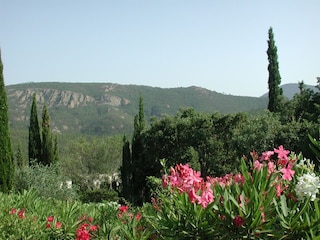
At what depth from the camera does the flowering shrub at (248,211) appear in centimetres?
201

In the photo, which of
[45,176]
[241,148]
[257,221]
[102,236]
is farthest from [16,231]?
[241,148]

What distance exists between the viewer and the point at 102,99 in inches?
6142

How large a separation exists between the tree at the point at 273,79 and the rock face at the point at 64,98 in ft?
419

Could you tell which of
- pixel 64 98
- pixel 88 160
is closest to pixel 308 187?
pixel 88 160

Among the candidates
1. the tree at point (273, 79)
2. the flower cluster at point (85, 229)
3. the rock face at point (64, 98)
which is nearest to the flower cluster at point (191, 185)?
the flower cluster at point (85, 229)

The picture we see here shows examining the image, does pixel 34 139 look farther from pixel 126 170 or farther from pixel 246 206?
pixel 246 206

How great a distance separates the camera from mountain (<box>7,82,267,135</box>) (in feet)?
427

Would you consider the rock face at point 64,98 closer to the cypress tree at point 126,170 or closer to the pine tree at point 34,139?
the cypress tree at point 126,170

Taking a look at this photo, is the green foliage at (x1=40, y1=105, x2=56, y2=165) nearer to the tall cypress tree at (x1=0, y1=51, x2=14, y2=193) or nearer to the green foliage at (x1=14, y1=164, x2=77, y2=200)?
the green foliage at (x1=14, y1=164, x2=77, y2=200)

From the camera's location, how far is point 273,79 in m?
24.7

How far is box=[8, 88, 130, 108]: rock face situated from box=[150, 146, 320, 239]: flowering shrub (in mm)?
149416

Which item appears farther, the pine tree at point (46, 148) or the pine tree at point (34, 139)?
the pine tree at point (46, 148)

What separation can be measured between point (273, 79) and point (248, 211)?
23.9 m

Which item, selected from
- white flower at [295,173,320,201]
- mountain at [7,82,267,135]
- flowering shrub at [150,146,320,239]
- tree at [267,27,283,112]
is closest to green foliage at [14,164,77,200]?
tree at [267,27,283,112]
